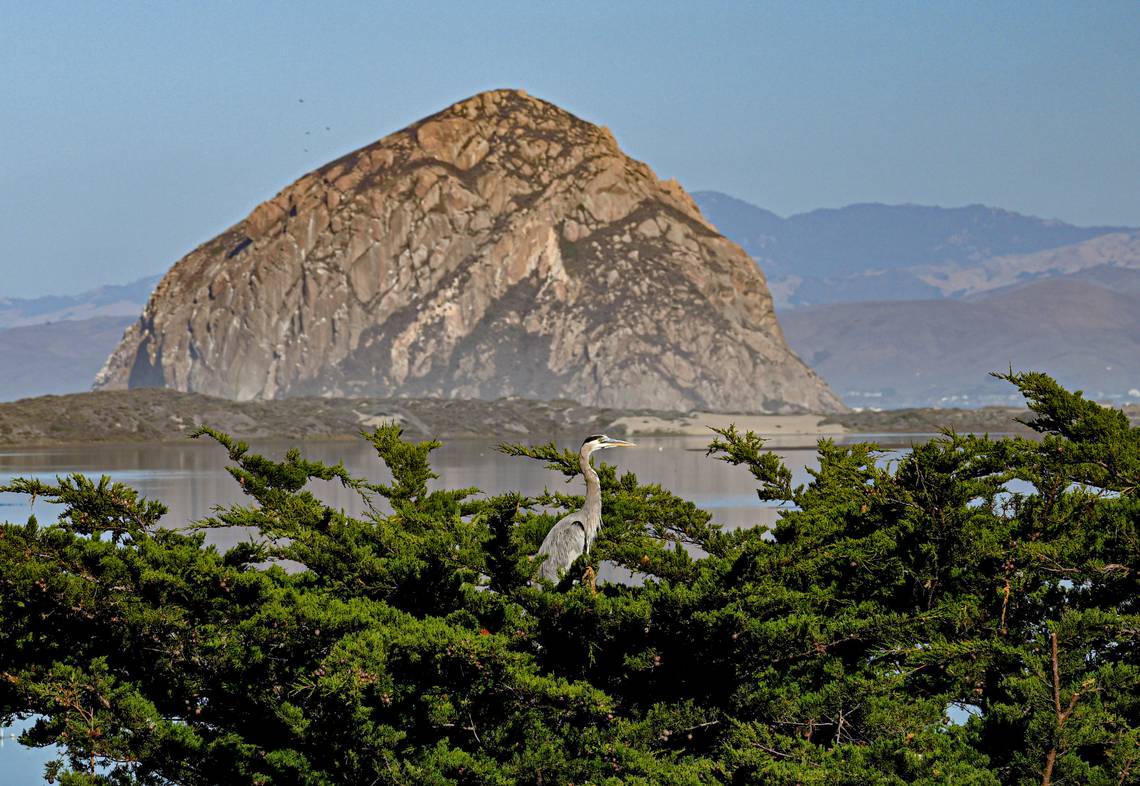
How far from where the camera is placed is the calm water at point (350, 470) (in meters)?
52.1

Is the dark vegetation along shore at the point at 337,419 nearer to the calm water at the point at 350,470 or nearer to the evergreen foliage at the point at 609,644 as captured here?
Answer: the calm water at the point at 350,470

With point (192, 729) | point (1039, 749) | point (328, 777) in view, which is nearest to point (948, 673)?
point (1039, 749)

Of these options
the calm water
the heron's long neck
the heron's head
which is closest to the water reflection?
the calm water

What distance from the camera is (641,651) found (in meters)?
10.2

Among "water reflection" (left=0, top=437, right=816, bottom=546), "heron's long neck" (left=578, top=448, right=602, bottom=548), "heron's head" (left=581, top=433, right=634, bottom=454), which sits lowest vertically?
"water reflection" (left=0, top=437, right=816, bottom=546)

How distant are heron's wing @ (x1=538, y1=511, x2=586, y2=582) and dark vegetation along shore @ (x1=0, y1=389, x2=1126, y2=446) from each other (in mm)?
95764

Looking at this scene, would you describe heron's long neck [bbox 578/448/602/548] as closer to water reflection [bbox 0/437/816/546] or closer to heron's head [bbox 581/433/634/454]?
heron's head [bbox 581/433/634/454]

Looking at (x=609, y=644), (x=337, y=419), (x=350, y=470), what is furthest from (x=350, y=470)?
(x=337, y=419)

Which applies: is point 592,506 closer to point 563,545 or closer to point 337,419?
point 563,545

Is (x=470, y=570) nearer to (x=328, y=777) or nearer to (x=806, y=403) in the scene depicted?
(x=328, y=777)

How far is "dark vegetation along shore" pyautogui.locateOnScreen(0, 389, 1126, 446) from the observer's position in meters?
118

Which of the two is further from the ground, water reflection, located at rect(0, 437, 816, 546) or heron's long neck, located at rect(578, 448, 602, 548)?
heron's long neck, located at rect(578, 448, 602, 548)

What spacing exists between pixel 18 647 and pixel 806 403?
191121 millimetres

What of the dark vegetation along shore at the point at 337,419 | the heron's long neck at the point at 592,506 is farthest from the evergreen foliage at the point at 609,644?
the dark vegetation along shore at the point at 337,419
